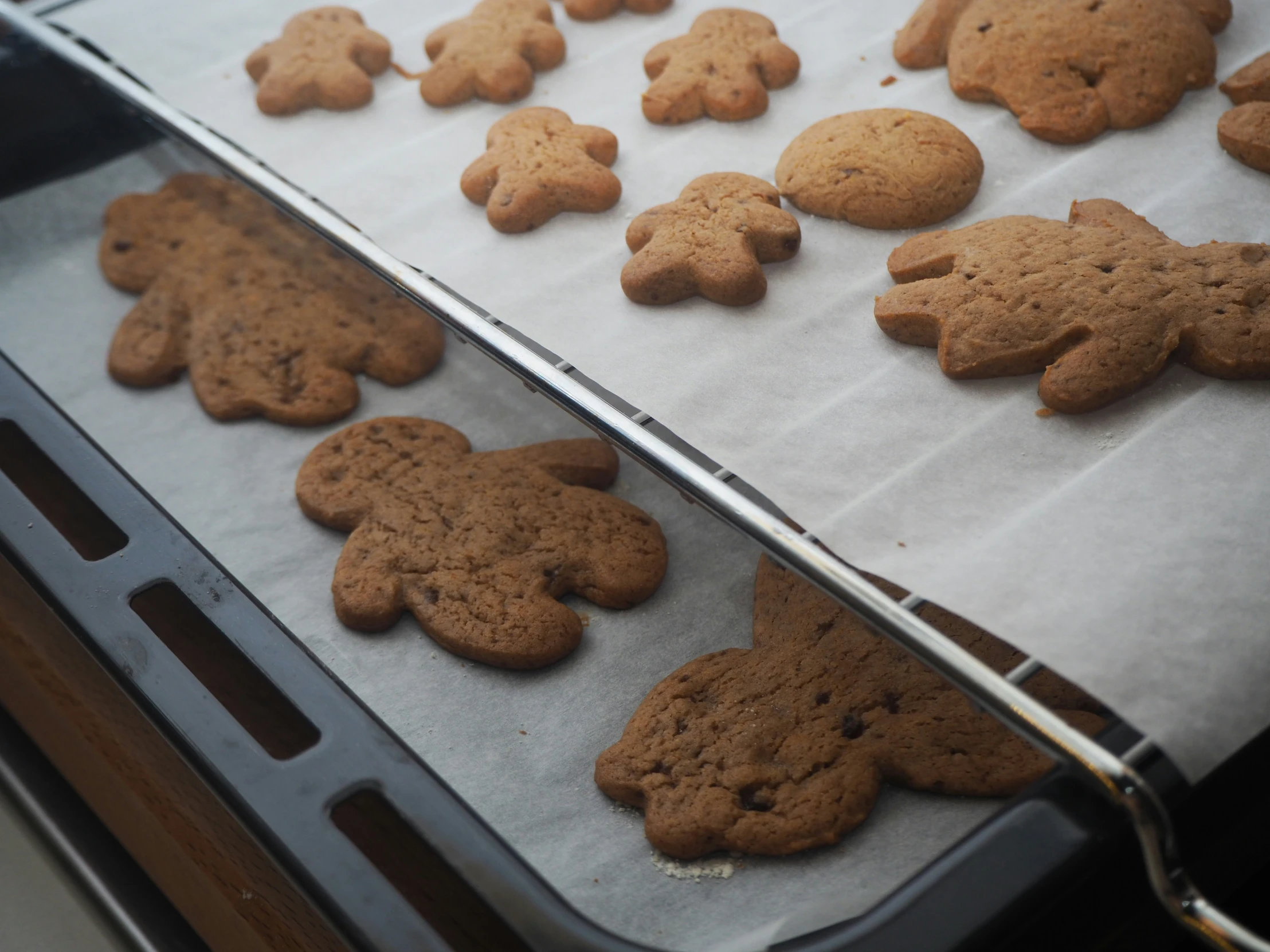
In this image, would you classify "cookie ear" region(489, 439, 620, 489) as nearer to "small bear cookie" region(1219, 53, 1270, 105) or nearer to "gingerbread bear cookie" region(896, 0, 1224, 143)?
"gingerbread bear cookie" region(896, 0, 1224, 143)

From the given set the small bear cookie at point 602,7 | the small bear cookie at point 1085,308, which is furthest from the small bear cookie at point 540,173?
the small bear cookie at point 1085,308

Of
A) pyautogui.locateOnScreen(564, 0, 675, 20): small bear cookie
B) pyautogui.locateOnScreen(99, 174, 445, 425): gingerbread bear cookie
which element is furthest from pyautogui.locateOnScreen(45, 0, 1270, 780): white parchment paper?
pyautogui.locateOnScreen(99, 174, 445, 425): gingerbread bear cookie

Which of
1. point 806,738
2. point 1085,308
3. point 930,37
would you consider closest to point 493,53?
point 930,37

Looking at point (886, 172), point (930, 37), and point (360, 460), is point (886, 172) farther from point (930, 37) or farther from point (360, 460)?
point (360, 460)

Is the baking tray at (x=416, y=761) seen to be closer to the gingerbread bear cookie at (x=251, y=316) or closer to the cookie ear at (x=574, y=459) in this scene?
the cookie ear at (x=574, y=459)

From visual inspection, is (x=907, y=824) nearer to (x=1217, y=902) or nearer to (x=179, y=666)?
(x=1217, y=902)

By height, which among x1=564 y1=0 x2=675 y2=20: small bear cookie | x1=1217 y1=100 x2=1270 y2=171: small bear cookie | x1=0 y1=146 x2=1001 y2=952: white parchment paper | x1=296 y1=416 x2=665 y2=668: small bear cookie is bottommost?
x1=0 y1=146 x2=1001 y2=952: white parchment paper
